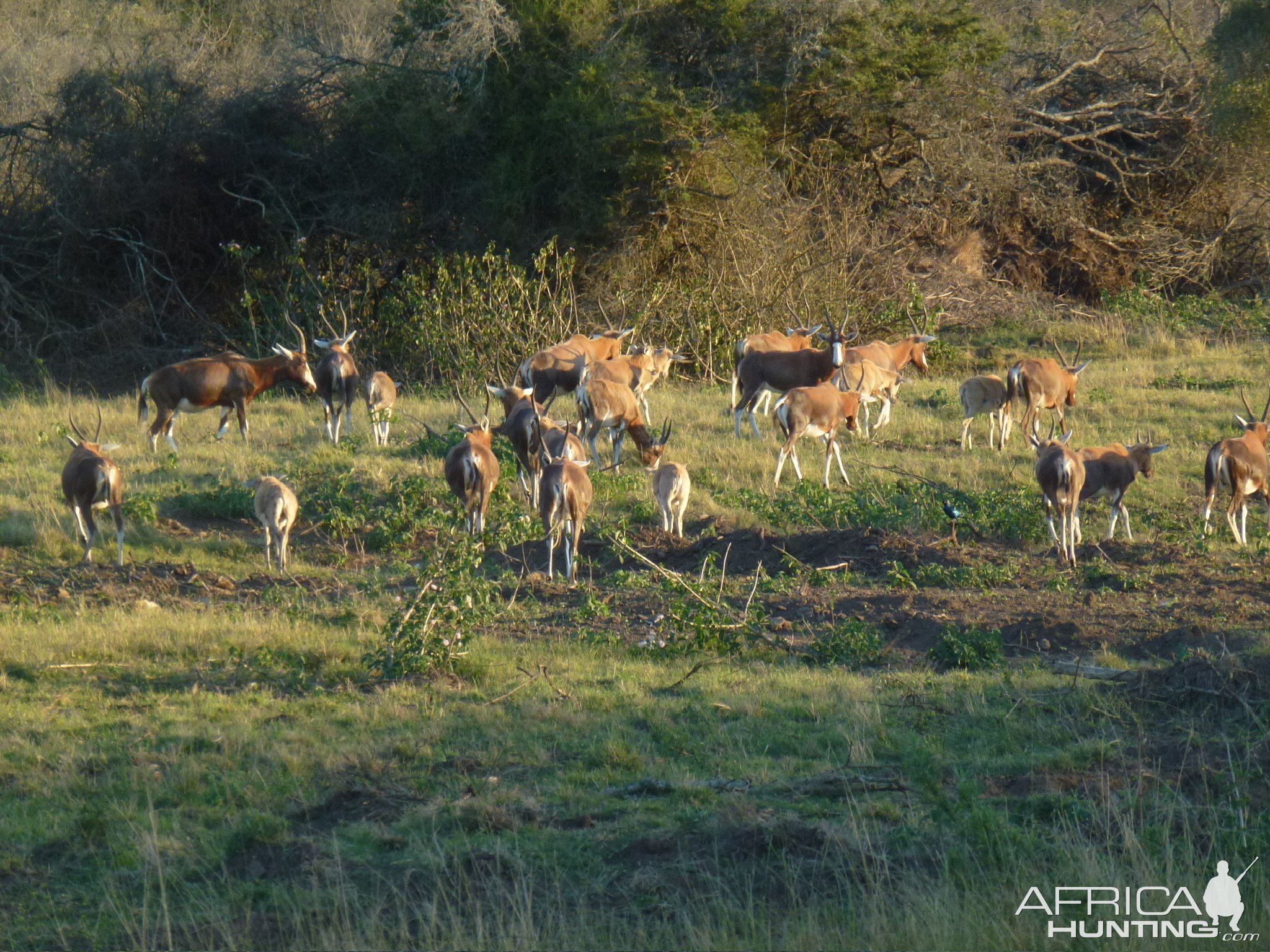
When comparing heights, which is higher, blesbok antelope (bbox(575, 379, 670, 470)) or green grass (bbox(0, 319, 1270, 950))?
blesbok antelope (bbox(575, 379, 670, 470))

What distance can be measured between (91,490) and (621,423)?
7.25 metres

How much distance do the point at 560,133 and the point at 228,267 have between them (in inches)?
300

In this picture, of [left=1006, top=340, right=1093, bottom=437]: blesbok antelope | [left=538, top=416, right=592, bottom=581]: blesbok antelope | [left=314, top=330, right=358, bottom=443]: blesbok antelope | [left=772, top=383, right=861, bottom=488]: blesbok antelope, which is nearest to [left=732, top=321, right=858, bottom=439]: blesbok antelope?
[left=1006, top=340, right=1093, bottom=437]: blesbok antelope

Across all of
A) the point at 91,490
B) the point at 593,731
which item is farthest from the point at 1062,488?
the point at 91,490

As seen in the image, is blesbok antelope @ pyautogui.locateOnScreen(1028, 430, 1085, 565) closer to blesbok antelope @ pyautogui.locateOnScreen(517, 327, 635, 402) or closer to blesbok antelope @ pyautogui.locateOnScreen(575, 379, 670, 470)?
blesbok antelope @ pyautogui.locateOnScreen(575, 379, 670, 470)

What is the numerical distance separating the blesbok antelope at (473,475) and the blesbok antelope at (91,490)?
128 inches

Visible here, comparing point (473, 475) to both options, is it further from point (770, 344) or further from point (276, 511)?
point (770, 344)

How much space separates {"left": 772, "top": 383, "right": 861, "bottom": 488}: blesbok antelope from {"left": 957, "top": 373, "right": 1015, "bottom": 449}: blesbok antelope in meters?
2.48

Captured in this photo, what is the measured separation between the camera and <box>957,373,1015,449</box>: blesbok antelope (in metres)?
19.3

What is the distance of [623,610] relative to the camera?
1194 cm

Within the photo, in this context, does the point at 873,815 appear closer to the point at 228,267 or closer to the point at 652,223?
the point at 652,223

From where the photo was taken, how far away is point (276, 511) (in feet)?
43.4

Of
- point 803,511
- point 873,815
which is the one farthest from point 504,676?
point 803,511

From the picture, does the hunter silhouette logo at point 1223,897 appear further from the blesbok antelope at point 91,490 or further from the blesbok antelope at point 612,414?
the blesbok antelope at point 612,414
